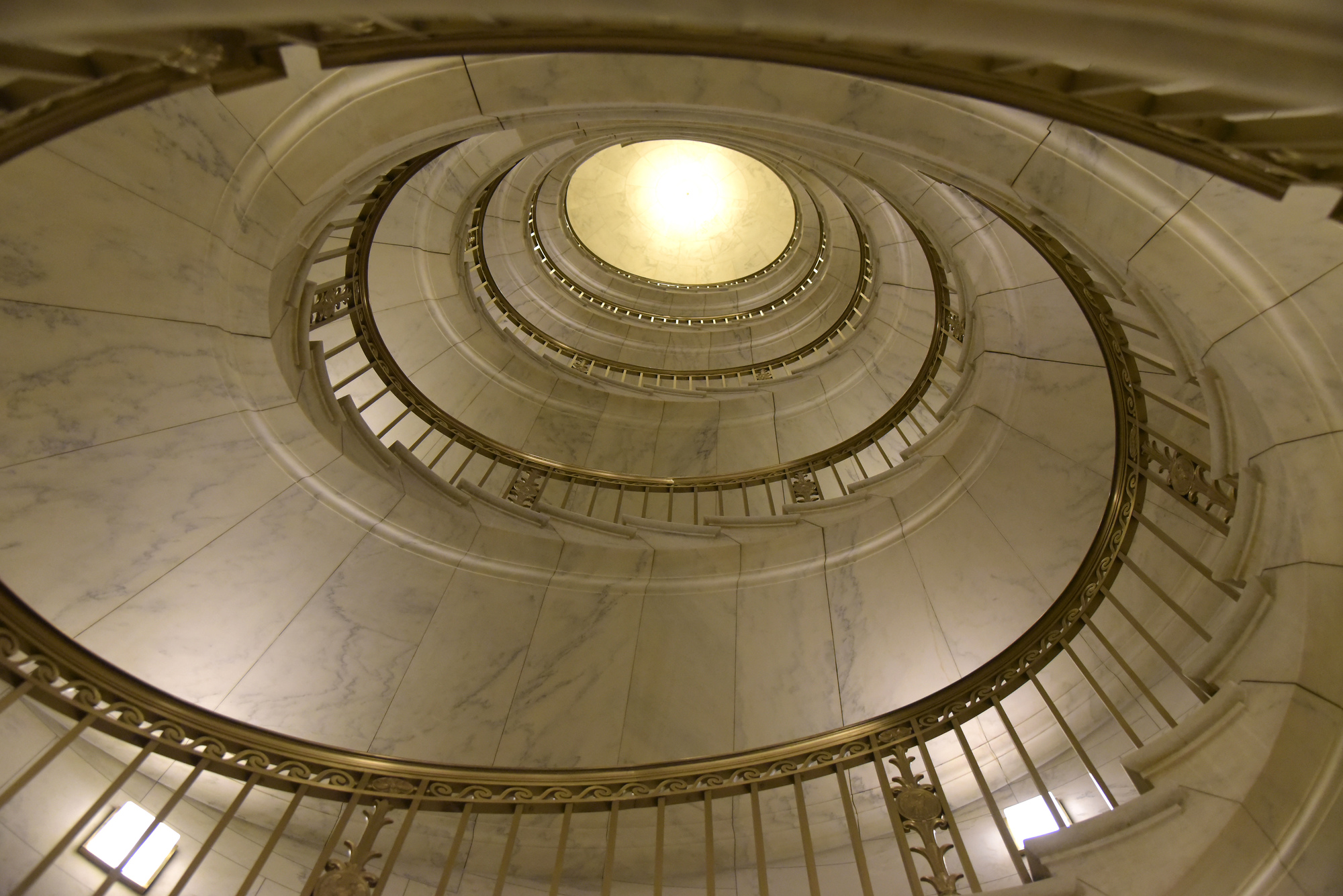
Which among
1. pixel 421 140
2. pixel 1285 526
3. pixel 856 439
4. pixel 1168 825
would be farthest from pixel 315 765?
pixel 856 439

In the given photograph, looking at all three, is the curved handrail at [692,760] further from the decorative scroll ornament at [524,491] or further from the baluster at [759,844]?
the decorative scroll ornament at [524,491]

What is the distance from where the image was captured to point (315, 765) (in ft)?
10.2

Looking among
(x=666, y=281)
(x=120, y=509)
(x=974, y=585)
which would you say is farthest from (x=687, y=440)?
(x=120, y=509)

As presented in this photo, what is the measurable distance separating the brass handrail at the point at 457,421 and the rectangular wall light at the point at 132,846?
3.27 metres

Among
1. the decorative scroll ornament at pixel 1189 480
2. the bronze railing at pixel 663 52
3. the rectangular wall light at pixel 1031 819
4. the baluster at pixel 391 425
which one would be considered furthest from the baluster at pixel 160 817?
the rectangular wall light at pixel 1031 819

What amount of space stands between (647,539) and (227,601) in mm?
3110

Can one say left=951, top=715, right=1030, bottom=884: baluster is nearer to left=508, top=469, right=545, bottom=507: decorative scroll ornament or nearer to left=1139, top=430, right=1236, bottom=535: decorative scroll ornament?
left=1139, top=430, right=1236, bottom=535: decorative scroll ornament

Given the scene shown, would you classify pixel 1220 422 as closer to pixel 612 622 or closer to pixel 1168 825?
pixel 1168 825

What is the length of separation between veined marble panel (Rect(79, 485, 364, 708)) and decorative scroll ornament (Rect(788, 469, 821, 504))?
3972 millimetres

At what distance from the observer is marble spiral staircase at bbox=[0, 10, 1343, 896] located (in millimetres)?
2389

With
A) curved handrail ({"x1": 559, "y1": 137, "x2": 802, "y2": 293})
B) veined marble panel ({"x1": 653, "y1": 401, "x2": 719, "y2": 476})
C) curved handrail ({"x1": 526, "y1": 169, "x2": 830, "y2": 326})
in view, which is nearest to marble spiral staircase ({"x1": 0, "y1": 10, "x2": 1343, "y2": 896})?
veined marble panel ({"x1": 653, "y1": 401, "x2": 719, "y2": 476})

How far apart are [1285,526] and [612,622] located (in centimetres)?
449

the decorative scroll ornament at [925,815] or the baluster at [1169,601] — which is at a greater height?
the baluster at [1169,601]

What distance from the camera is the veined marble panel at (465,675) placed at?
5.23 m
